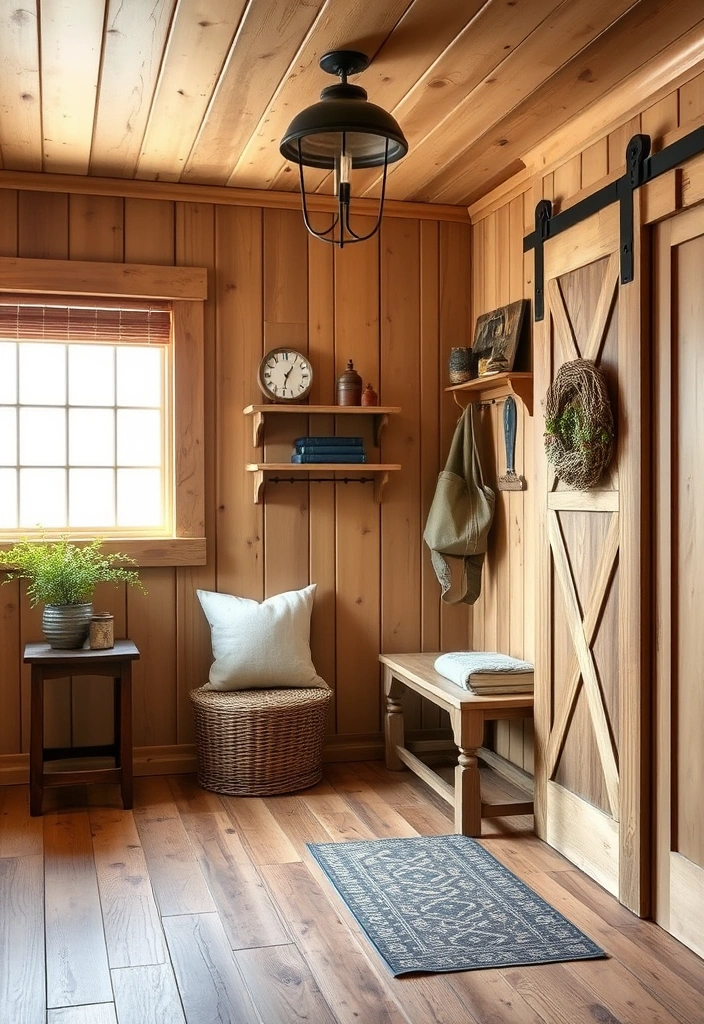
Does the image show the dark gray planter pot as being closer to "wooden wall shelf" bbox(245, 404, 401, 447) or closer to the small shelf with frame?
the small shelf with frame

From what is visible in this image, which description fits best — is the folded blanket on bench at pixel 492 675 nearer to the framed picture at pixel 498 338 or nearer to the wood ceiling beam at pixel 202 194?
the framed picture at pixel 498 338

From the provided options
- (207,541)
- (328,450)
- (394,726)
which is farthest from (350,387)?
(394,726)

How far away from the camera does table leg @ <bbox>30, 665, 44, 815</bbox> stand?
155 inches

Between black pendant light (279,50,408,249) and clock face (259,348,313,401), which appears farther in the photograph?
clock face (259,348,313,401)

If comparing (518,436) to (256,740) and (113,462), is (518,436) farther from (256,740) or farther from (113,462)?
(113,462)

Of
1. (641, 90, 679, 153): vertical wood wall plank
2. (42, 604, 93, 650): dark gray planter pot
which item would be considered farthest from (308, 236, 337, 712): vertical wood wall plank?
(641, 90, 679, 153): vertical wood wall plank

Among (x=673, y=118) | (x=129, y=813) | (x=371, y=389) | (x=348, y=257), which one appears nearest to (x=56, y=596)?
(x=129, y=813)

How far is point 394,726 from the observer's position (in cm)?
462

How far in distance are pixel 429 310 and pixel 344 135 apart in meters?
1.99

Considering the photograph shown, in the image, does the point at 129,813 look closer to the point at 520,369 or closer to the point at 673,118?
the point at 520,369

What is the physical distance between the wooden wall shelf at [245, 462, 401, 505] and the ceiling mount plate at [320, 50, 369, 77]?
1744 millimetres

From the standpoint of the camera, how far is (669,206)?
290cm

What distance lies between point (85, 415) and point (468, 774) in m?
2.28

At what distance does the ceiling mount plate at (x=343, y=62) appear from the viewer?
3066 millimetres
